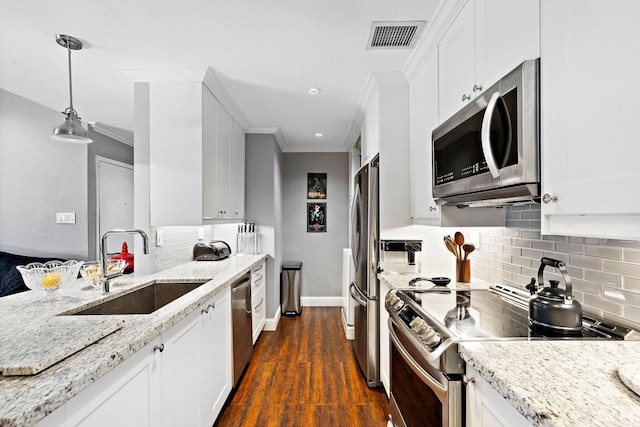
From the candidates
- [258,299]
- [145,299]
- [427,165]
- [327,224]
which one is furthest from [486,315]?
[327,224]

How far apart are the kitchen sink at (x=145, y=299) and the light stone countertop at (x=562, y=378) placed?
1.72 metres

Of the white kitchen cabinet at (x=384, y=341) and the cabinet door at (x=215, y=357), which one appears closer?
the cabinet door at (x=215, y=357)

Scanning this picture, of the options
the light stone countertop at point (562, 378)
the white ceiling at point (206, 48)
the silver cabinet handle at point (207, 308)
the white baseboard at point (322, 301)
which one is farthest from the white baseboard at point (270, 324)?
the light stone countertop at point (562, 378)

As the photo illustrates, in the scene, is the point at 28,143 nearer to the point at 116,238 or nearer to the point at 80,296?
the point at 116,238

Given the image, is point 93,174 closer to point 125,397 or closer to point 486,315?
point 125,397

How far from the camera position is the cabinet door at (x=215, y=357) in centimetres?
184

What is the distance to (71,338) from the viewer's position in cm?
105

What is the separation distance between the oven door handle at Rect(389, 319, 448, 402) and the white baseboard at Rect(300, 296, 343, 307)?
10.8 feet

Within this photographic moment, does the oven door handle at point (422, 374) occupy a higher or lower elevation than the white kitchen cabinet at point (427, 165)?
lower

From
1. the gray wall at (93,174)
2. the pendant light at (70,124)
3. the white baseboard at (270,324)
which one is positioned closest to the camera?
the pendant light at (70,124)

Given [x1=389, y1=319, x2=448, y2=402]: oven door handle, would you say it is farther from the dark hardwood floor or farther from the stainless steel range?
the dark hardwood floor

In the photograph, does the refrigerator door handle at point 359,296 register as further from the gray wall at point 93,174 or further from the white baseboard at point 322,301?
the gray wall at point 93,174

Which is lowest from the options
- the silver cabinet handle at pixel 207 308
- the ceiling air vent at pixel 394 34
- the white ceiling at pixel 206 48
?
the silver cabinet handle at pixel 207 308

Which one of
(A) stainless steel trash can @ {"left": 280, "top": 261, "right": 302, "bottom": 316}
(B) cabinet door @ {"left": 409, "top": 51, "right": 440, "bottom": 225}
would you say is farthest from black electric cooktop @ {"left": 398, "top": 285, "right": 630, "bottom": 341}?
(A) stainless steel trash can @ {"left": 280, "top": 261, "right": 302, "bottom": 316}
